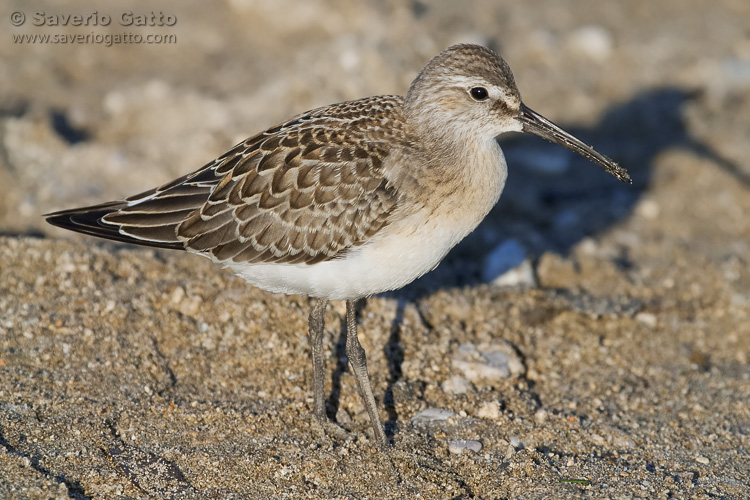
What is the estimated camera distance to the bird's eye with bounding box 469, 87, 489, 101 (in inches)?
229

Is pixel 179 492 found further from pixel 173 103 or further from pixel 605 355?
pixel 173 103

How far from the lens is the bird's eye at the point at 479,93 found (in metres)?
5.80

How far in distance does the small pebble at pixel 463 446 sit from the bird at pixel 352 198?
18.7 inches

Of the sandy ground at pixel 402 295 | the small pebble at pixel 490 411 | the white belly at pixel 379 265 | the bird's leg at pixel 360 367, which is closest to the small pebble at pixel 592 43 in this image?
the sandy ground at pixel 402 295

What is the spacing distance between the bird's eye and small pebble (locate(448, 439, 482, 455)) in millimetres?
2378

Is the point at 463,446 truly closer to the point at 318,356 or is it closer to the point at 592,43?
the point at 318,356

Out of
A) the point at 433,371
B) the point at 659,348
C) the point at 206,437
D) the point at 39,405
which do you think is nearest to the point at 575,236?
the point at 659,348

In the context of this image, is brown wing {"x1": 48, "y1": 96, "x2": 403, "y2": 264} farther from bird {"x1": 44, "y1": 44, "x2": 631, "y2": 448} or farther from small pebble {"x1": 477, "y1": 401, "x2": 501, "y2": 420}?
small pebble {"x1": 477, "y1": 401, "x2": 501, "y2": 420}

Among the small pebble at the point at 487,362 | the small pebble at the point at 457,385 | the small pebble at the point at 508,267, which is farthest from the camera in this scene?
the small pebble at the point at 508,267

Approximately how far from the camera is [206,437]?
5.66 metres

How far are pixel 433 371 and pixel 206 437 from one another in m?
1.82

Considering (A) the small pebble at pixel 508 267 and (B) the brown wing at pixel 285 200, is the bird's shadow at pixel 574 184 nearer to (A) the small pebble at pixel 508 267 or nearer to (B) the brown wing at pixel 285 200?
(A) the small pebble at pixel 508 267

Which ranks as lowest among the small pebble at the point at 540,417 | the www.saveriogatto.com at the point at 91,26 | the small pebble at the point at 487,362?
the small pebble at the point at 540,417

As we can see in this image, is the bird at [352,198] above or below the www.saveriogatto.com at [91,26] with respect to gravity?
below
